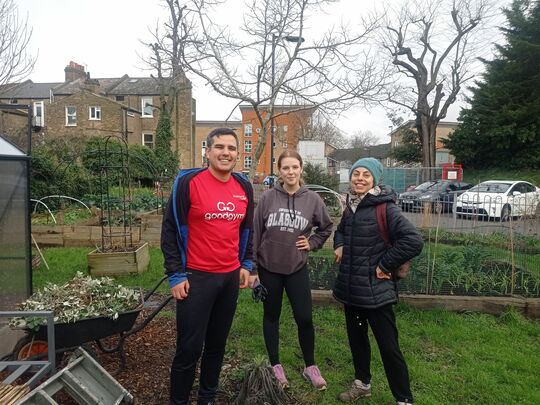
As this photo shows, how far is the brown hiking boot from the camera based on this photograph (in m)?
3.11

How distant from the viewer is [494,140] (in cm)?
2556

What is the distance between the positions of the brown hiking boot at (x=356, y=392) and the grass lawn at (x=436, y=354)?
7 cm

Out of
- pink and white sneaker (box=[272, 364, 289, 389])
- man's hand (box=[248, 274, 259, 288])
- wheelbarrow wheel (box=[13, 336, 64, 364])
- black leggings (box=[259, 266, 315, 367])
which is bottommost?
pink and white sneaker (box=[272, 364, 289, 389])

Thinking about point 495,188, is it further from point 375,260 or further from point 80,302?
point 80,302

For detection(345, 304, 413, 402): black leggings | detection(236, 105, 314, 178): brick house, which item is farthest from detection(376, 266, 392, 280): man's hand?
detection(236, 105, 314, 178): brick house

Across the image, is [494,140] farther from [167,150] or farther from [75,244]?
[75,244]

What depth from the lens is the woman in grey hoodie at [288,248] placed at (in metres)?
3.15

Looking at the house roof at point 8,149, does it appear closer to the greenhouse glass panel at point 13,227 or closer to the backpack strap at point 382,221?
the greenhouse glass panel at point 13,227

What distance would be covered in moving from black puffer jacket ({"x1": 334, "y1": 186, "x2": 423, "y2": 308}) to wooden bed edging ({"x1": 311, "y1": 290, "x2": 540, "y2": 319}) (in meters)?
2.21

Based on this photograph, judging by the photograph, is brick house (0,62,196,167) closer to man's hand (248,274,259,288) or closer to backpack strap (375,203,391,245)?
man's hand (248,274,259,288)

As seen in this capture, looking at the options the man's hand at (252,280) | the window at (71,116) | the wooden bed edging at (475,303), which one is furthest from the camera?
the window at (71,116)

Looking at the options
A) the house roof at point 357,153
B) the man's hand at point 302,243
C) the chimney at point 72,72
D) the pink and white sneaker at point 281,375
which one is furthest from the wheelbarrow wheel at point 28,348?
the house roof at point 357,153

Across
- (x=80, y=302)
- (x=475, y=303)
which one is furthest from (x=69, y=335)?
(x=475, y=303)

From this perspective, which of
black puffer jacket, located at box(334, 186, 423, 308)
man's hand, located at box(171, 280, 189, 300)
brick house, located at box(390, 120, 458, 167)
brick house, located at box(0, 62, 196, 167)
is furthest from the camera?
brick house, located at box(390, 120, 458, 167)
